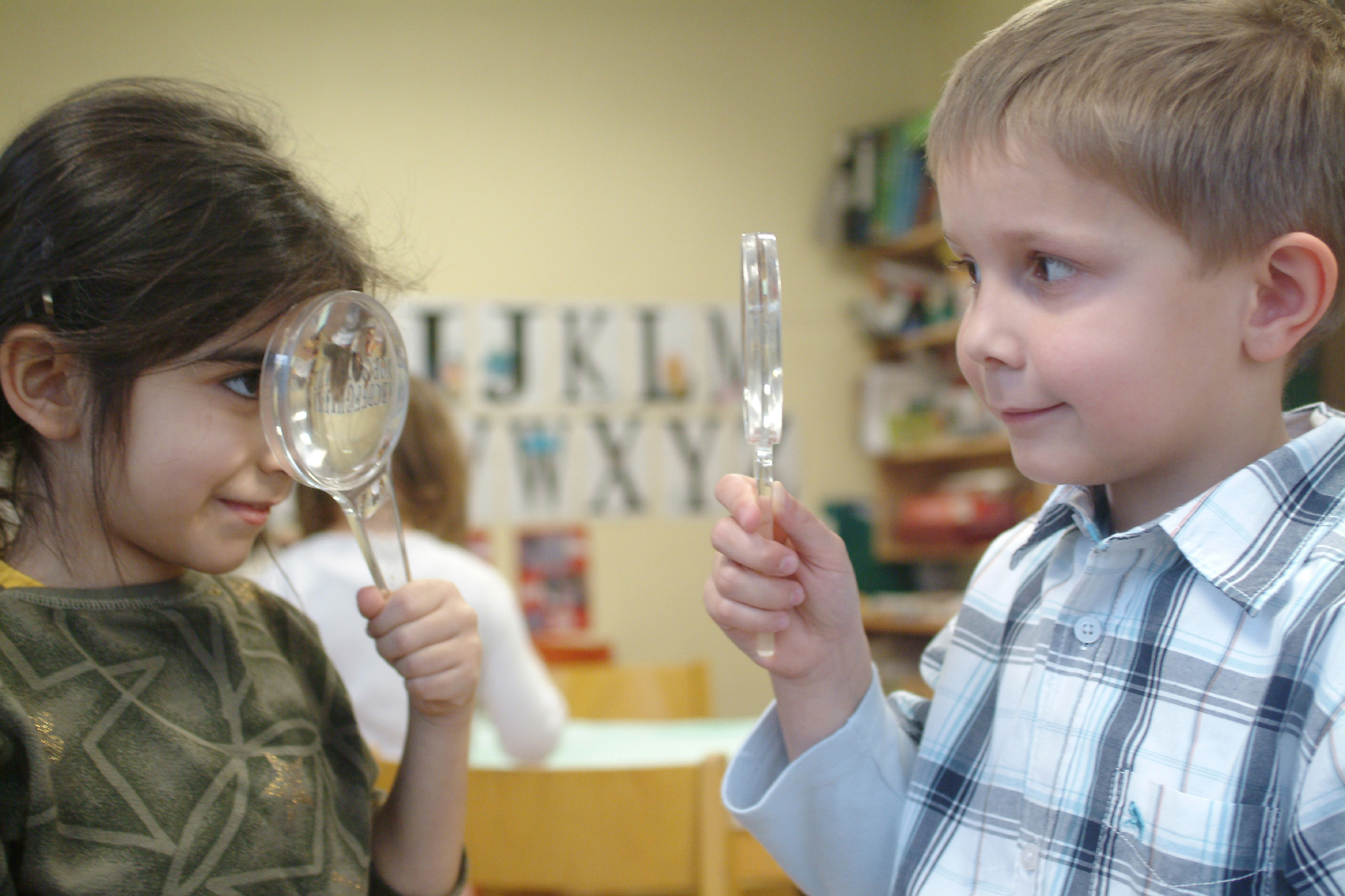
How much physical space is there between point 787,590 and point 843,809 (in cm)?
19

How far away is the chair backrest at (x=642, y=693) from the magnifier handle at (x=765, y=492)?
190cm

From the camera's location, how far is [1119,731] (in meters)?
0.68

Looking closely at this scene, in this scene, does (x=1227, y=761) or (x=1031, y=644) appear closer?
(x=1227, y=761)

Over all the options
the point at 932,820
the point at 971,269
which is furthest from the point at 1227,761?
the point at 971,269

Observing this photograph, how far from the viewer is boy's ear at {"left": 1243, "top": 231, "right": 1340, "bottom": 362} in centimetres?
66

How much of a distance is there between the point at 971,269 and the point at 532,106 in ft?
9.30

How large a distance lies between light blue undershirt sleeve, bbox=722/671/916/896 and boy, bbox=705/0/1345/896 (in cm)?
7

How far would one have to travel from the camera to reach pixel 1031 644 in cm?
79

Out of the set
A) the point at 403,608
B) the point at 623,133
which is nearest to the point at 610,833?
the point at 403,608

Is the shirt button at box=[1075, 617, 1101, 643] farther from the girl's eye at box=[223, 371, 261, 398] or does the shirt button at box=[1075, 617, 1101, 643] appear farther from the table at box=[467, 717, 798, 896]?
the table at box=[467, 717, 798, 896]

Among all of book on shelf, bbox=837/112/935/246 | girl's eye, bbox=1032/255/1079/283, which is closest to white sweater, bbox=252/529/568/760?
girl's eye, bbox=1032/255/1079/283

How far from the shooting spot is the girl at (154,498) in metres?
0.68

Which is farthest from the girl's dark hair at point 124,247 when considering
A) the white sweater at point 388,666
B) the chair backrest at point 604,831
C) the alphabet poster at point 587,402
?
the alphabet poster at point 587,402

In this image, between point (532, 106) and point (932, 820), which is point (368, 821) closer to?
point (932, 820)
